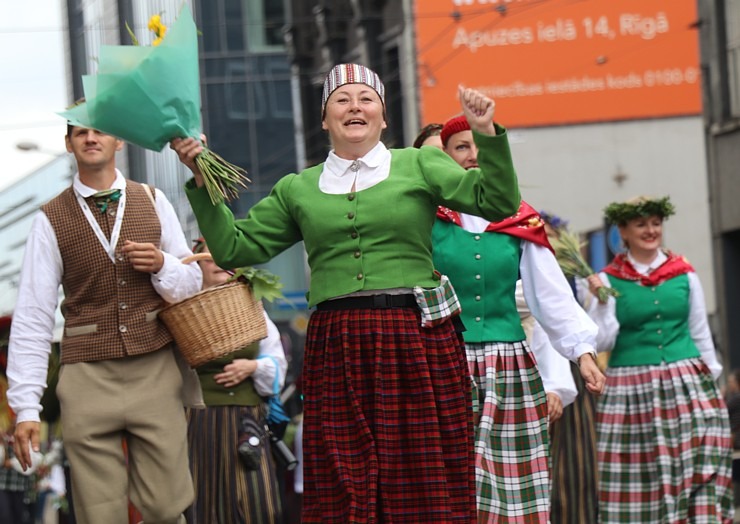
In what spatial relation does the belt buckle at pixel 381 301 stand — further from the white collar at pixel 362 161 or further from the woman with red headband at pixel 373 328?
the white collar at pixel 362 161

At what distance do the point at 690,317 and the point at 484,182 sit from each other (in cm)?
479

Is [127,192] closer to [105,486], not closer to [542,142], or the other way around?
[105,486]

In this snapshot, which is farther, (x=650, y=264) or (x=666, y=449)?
(x=650, y=264)

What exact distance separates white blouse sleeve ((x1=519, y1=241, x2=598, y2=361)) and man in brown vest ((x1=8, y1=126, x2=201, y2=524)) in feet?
4.82

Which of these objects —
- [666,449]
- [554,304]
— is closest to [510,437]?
[554,304]

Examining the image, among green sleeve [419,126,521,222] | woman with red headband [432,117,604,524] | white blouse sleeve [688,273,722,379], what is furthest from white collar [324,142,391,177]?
white blouse sleeve [688,273,722,379]

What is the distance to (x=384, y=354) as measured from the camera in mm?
5609

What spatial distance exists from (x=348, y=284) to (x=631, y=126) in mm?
29370

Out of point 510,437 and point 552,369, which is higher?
point 552,369

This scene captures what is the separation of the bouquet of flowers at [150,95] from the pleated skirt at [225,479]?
3.46m

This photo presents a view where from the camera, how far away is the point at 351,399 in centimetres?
560

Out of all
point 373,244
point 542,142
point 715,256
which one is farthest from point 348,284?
point 542,142

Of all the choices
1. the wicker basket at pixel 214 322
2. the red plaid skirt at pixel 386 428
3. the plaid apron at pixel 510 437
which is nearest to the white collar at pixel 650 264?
the wicker basket at pixel 214 322

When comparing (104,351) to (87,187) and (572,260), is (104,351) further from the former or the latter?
(572,260)
